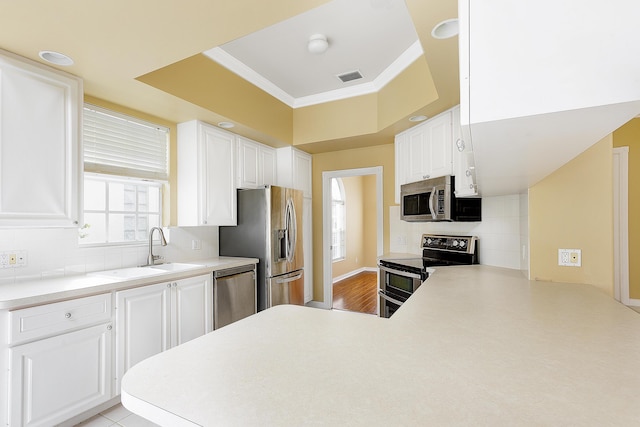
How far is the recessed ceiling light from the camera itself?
1879 mm

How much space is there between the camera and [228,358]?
2.95ft

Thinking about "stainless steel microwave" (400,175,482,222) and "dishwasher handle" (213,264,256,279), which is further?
"dishwasher handle" (213,264,256,279)

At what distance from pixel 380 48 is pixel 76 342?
3233mm

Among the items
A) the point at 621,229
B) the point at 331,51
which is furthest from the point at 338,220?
the point at 621,229

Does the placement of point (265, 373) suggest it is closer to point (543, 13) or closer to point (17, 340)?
point (543, 13)

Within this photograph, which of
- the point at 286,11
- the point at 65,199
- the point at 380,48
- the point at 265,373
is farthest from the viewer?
the point at 380,48

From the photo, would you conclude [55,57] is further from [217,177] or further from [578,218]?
[578,218]

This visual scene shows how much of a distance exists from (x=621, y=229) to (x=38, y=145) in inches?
214

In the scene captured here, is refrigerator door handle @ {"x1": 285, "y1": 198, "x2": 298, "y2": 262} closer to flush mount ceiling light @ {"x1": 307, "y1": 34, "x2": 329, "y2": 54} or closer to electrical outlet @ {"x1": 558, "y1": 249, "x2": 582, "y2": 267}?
flush mount ceiling light @ {"x1": 307, "y1": 34, "x2": 329, "y2": 54}

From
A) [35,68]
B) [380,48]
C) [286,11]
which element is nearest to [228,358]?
[286,11]

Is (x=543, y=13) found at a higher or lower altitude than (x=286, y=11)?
lower

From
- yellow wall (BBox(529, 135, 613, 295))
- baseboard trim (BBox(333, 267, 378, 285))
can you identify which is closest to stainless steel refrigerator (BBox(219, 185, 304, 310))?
yellow wall (BBox(529, 135, 613, 295))

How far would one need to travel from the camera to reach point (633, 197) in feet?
11.7

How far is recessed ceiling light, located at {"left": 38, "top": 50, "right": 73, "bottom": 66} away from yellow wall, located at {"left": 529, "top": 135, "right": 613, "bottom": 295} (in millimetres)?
3012
